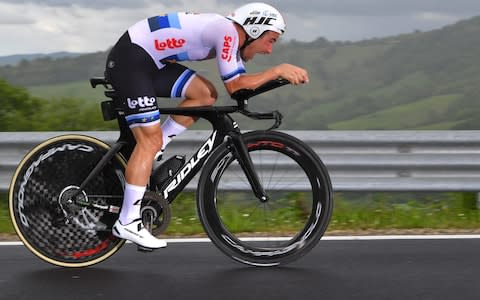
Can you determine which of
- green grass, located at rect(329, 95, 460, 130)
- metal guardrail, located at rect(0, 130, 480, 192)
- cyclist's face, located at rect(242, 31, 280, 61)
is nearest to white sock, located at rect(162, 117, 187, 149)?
cyclist's face, located at rect(242, 31, 280, 61)

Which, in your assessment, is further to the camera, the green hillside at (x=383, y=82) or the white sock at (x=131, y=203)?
the green hillside at (x=383, y=82)

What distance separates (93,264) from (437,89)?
26.8m

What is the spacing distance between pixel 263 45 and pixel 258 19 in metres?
0.18

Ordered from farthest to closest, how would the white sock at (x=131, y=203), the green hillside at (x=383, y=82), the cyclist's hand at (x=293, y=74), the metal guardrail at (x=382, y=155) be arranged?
the green hillside at (x=383, y=82) < the metal guardrail at (x=382, y=155) < the white sock at (x=131, y=203) < the cyclist's hand at (x=293, y=74)

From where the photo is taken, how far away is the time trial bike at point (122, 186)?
6.32 metres

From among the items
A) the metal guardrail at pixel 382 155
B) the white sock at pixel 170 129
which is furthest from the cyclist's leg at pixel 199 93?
the metal guardrail at pixel 382 155

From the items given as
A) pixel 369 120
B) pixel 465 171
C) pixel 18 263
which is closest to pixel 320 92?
pixel 369 120

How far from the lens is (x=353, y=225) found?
325 inches

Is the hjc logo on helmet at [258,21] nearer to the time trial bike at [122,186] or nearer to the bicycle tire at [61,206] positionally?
the time trial bike at [122,186]

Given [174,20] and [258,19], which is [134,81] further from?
[258,19]

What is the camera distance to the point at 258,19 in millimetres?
5980

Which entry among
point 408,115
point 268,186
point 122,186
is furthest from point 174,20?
point 408,115

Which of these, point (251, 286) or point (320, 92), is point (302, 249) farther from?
point (320, 92)

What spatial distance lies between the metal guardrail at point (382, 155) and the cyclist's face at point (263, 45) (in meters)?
2.40
